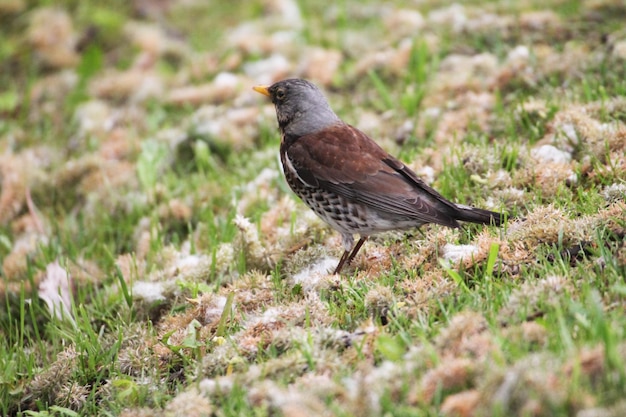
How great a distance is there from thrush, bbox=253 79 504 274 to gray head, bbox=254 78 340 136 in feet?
0.17

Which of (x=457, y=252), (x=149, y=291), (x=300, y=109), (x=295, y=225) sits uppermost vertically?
(x=300, y=109)

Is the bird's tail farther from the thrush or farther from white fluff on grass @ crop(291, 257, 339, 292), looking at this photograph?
white fluff on grass @ crop(291, 257, 339, 292)

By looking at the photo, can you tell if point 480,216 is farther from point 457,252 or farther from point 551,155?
point 551,155

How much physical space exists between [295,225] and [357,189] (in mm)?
845

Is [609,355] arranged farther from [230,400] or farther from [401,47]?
[401,47]

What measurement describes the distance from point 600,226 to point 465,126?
2.32 meters

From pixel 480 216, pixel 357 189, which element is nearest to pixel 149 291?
pixel 357 189

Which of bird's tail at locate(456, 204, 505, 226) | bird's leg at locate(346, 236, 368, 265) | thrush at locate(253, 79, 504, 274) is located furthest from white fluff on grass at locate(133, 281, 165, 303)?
bird's tail at locate(456, 204, 505, 226)

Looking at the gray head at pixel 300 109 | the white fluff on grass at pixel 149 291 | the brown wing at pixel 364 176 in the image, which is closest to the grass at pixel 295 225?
the white fluff on grass at pixel 149 291

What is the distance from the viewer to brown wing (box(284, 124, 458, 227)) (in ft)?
14.8

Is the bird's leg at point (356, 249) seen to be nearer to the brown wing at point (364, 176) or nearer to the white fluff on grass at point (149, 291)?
the brown wing at point (364, 176)

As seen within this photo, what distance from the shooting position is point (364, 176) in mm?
4754

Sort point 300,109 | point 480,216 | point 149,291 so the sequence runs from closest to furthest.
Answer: point 480,216, point 149,291, point 300,109

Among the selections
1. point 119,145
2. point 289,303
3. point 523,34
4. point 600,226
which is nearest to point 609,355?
point 600,226
